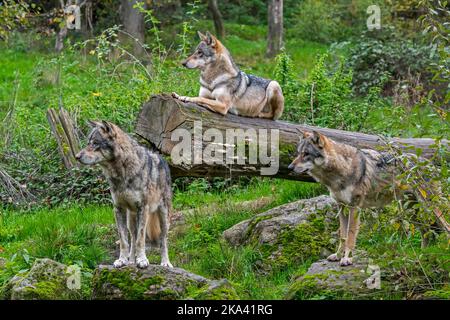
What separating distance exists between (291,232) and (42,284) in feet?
10.4

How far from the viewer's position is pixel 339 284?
823 centimetres

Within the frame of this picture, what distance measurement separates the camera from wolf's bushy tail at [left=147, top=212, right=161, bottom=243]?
908 cm

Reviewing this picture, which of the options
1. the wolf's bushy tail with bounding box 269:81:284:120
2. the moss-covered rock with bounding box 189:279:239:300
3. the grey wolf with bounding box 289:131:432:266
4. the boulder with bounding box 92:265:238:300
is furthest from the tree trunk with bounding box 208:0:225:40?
the moss-covered rock with bounding box 189:279:239:300

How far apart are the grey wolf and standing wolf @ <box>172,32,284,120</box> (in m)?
2.04

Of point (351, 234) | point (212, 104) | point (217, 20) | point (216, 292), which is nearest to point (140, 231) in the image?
point (216, 292)

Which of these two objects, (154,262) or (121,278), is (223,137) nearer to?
(154,262)

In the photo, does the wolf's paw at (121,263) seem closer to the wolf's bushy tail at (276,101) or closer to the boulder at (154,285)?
the boulder at (154,285)

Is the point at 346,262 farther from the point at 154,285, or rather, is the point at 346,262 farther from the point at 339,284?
the point at 154,285

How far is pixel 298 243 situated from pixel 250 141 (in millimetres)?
1477

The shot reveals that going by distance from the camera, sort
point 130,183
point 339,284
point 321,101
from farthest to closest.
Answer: point 321,101 → point 130,183 → point 339,284

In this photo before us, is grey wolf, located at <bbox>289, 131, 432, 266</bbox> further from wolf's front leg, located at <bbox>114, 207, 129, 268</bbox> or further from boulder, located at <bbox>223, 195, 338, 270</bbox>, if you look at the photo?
wolf's front leg, located at <bbox>114, 207, 129, 268</bbox>

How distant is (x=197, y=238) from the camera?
1060 cm

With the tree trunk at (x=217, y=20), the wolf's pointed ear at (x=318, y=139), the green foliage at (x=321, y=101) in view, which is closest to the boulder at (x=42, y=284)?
the wolf's pointed ear at (x=318, y=139)
